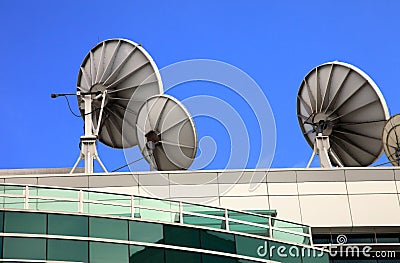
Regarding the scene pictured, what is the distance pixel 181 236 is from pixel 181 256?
797 mm

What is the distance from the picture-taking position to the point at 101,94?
1831 inches

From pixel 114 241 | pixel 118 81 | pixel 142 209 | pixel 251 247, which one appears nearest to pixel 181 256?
pixel 142 209

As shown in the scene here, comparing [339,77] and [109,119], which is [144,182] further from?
[339,77]

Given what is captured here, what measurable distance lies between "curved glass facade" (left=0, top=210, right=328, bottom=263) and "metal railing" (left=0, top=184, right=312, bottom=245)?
0.41 meters

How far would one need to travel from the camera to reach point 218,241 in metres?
30.4

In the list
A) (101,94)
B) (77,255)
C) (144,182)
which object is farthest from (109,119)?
(77,255)

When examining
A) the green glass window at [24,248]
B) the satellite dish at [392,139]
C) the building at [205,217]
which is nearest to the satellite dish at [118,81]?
the building at [205,217]

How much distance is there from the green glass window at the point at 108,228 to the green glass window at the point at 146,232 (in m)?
0.26

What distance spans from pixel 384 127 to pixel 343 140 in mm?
4225

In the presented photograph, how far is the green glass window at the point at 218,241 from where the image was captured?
1184 inches

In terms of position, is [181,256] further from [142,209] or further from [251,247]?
[251,247]

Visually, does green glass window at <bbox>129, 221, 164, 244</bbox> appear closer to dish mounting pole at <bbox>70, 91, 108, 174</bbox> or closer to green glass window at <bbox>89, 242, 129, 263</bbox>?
green glass window at <bbox>89, 242, 129, 263</bbox>

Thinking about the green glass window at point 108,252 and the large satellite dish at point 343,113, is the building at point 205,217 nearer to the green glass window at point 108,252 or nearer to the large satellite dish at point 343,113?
the green glass window at point 108,252

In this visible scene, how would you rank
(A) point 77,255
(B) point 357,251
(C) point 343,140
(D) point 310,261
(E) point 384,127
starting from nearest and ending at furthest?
1. (A) point 77,255
2. (D) point 310,261
3. (B) point 357,251
4. (E) point 384,127
5. (C) point 343,140
